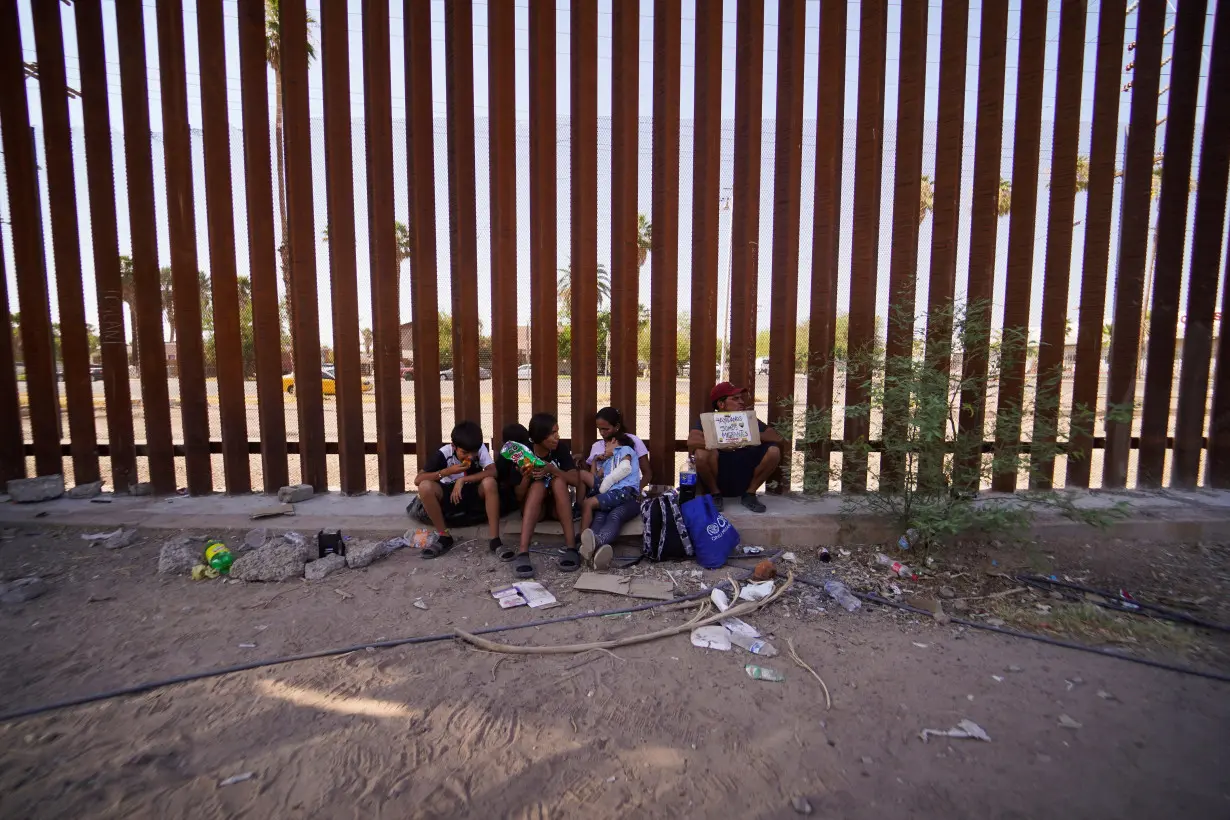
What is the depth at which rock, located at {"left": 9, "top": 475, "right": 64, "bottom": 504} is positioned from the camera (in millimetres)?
4434

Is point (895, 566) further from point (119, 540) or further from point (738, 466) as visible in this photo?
point (119, 540)

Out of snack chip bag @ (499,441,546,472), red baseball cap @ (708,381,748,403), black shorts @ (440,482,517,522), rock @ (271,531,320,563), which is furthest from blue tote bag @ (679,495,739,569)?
rock @ (271,531,320,563)

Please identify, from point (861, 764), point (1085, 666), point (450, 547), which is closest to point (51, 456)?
point (450, 547)

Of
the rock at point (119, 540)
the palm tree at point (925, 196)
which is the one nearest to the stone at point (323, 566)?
the rock at point (119, 540)

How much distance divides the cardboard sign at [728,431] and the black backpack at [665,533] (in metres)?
0.77

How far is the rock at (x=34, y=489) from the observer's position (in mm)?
4434

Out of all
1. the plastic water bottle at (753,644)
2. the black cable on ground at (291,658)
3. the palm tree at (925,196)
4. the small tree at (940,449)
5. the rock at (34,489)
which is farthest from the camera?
the palm tree at (925,196)

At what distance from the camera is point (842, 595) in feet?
10.4

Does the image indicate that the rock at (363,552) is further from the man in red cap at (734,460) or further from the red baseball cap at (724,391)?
the red baseball cap at (724,391)

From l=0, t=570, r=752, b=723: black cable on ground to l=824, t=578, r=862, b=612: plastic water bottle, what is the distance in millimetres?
730

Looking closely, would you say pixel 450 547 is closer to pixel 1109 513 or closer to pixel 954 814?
pixel 954 814

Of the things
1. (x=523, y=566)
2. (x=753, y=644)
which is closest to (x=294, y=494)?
(x=523, y=566)

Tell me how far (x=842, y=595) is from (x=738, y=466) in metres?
1.42

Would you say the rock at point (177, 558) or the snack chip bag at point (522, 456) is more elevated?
the snack chip bag at point (522, 456)
